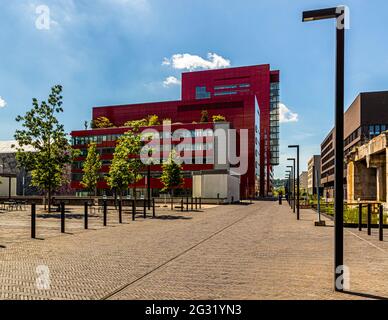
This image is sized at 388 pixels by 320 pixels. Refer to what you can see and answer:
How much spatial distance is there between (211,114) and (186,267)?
88446mm

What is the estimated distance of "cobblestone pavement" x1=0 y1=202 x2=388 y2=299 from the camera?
6492 mm

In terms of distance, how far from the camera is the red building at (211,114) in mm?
76000

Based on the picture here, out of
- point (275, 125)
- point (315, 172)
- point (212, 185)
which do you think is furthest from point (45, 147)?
point (275, 125)

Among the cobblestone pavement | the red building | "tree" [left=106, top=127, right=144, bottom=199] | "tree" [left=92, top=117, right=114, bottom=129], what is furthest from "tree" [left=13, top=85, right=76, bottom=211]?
"tree" [left=92, top=117, right=114, bottom=129]

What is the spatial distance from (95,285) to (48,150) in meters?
23.6

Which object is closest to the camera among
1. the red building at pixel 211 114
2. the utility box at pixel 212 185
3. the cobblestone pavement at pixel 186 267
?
the cobblestone pavement at pixel 186 267

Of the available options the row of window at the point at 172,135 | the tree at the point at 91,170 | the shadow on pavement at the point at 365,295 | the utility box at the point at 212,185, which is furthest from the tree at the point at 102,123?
the shadow on pavement at the point at 365,295

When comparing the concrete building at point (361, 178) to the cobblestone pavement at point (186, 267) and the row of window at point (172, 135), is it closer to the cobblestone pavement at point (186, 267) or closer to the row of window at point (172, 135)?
the cobblestone pavement at point (186, 267)

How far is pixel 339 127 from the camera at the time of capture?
261 inches

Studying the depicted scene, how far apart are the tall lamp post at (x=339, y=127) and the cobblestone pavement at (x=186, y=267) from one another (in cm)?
62

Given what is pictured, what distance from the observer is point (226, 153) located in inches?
2916

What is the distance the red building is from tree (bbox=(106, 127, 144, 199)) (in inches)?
1279
